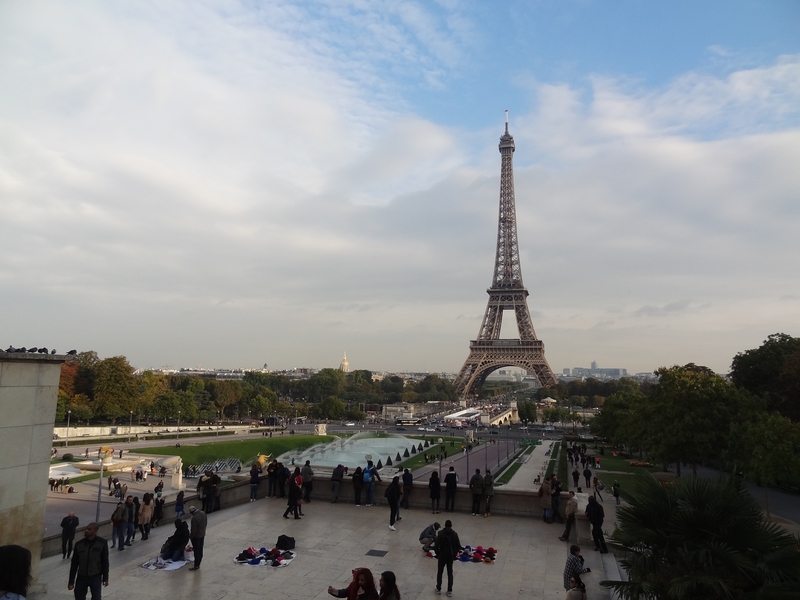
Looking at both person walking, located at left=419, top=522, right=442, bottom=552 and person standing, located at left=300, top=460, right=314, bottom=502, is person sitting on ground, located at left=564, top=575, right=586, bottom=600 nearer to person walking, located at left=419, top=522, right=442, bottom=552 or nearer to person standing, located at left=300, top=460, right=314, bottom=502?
person walking, located at left=419, top=522, right=442, bottom=552

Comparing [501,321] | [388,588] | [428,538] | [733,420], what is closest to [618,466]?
[733,420]

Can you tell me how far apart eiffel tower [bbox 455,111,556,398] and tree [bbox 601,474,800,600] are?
312ft

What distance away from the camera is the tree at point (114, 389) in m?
67.0

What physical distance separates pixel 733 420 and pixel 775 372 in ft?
62.9

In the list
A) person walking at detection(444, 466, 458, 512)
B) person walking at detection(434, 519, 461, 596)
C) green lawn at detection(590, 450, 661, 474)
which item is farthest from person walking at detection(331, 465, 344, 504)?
green lawn at detection(590, 450, 661, 474)

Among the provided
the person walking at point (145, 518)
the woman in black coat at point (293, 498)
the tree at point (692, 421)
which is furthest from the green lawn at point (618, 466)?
the person walking at point (145, 518)

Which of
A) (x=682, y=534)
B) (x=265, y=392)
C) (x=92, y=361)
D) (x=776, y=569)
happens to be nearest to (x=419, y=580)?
(x=682, y=534)

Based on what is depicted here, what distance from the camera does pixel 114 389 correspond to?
67.5 metres

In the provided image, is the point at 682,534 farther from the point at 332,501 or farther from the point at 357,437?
the point at 357,437

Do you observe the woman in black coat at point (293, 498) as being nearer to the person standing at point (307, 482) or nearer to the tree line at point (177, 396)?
the person standing at point (307, 482)

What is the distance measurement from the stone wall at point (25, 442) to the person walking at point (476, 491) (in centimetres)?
1033

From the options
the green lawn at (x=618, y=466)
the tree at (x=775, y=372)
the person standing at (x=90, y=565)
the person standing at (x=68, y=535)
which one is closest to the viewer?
the person standing at (x=90, y=565)

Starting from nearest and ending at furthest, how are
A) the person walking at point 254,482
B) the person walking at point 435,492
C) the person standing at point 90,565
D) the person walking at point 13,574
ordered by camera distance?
the person walking at point 13,574
the person standing at point 90,565
the person walking at point 435,492
the person walking at point 254,482

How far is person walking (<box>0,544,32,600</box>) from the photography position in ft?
14.3
